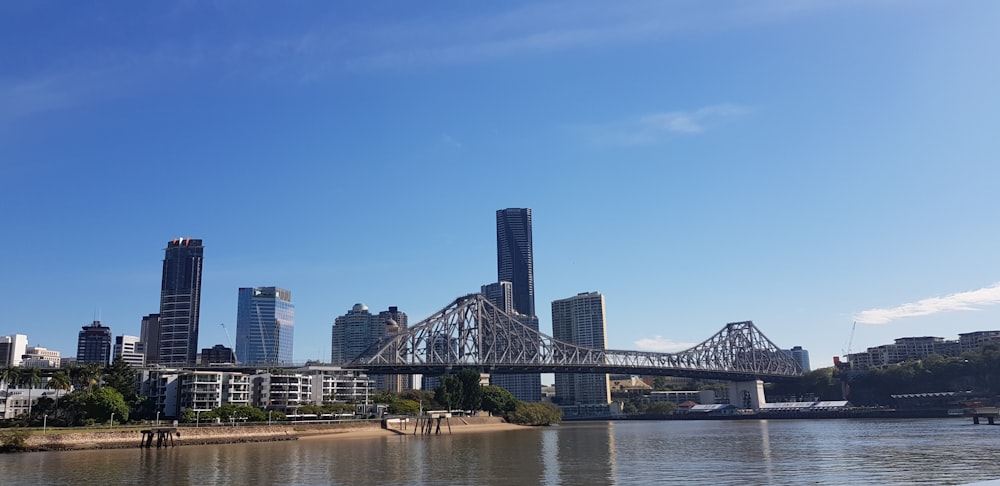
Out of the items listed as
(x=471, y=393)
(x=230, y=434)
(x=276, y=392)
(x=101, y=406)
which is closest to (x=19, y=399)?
(x=101, y=406)

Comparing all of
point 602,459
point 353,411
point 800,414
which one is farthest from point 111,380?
point 800,414

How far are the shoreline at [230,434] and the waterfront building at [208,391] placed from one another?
18.3m

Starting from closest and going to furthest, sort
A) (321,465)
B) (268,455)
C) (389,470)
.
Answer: (389,470) < (321,465) < (268,455)

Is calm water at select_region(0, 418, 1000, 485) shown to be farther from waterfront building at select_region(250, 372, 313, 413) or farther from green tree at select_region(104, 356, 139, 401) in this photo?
waterfront building at select_region(250, 372, 313, 413)

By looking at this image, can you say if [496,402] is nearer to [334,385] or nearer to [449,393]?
[449,393]

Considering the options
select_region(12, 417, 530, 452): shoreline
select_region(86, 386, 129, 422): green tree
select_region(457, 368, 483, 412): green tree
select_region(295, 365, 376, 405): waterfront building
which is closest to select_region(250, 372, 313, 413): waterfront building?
select_region(295, 365, 376, 405): waterfront building

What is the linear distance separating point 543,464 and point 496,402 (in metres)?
103

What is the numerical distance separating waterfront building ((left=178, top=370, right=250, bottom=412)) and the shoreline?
1829 cm

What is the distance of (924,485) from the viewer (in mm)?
45344

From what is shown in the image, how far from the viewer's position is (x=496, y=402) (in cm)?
16512

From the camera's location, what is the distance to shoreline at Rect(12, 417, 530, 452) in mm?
83606

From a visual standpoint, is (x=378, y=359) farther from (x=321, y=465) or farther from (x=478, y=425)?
(x=321, y=465)

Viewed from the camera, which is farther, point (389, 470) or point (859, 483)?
point (389, 470)

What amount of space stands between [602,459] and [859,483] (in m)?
26.0
